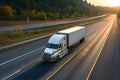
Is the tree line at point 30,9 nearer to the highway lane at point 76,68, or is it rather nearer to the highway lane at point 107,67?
the highway lane at point 76,68

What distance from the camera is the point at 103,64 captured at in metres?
25.8

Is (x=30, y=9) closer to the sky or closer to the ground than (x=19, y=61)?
closer to the sky

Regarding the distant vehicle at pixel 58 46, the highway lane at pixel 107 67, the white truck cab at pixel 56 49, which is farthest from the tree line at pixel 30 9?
the highway lane at pixel 107 67

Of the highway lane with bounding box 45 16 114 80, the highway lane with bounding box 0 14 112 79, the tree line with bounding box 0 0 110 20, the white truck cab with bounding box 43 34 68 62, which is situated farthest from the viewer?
the tree line with bounding box 0 0 110 20

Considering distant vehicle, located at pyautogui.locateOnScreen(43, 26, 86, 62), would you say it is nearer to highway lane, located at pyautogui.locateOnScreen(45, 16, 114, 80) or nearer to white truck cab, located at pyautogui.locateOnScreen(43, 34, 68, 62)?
white truck cab, located at pyautogui.locateOnScreen(43, 34, 68, 62)

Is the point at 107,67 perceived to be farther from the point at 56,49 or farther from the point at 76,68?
the point at 56,49

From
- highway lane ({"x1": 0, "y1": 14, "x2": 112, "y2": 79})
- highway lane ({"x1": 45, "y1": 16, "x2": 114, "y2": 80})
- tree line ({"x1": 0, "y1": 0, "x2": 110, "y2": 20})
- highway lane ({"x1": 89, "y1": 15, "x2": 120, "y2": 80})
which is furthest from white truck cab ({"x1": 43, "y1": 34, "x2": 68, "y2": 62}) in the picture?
tree line ({"x1": 0, "y1": 0, "x2": 110, "y2": 20})

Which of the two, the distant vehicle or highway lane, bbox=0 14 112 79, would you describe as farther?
the distant vehicle

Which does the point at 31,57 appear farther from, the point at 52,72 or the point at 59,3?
the point at 59,3

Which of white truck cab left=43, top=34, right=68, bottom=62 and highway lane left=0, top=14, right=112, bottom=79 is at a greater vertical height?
white truck cab left=43, top=34, right=68, bottom=62

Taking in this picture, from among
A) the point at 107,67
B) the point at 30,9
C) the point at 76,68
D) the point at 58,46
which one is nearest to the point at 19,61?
the point at 58,46

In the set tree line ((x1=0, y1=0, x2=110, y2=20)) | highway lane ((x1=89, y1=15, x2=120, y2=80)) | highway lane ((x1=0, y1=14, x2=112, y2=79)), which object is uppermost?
tree line ((x1=0, y1=0, x2=110, y2=20))

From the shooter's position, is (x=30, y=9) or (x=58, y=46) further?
(x=30, y=9)

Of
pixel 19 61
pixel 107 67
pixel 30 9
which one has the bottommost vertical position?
pixel 107 67
